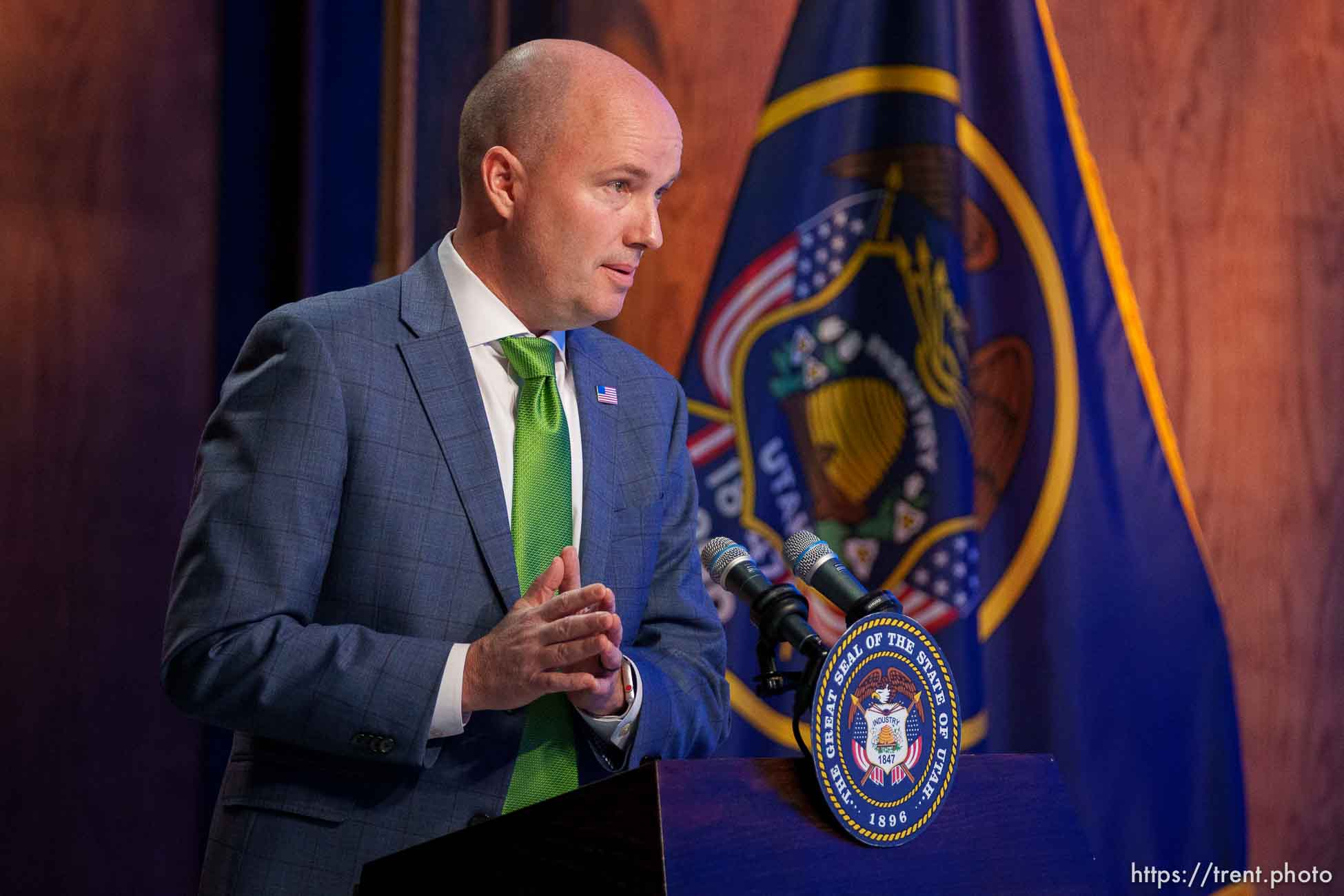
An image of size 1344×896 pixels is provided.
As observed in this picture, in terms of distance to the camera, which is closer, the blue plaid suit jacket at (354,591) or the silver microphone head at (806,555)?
the silver microphone head at (806,555)

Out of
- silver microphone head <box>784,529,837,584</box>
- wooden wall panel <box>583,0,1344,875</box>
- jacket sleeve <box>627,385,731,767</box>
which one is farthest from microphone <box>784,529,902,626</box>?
wooden wall panel <box>583,0,1344,875</box>

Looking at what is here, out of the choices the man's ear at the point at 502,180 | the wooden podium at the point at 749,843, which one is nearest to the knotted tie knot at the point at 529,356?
the man's ear at the point at 502,180

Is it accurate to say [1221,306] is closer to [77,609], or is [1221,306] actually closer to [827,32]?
[827,32]

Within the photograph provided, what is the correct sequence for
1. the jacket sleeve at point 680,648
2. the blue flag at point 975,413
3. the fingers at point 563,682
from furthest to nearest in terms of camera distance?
the blue flag at point 975,413
the jacket sleeve at point 680,648
the fingers at point 563,682

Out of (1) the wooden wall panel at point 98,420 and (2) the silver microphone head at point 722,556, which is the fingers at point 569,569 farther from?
(1) the wooden wall panel at point 98,420

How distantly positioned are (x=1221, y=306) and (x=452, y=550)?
6.03 feet

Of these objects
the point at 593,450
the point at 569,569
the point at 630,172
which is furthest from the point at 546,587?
the point at 630,172

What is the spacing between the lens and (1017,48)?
2887 millimetres

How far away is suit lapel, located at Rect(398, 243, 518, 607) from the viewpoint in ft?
5.50

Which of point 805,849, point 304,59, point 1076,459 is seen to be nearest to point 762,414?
point 1076,459

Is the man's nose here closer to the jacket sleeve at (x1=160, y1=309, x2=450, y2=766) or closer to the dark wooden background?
the jacket sleeve at (x1=160, y1=309, x2=450, y2=766)

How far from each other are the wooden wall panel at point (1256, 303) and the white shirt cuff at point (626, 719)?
1607 mm

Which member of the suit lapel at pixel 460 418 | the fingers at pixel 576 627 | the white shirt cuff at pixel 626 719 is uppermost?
the suit lapel at pixel 460 418

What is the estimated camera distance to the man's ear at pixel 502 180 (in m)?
1.90
